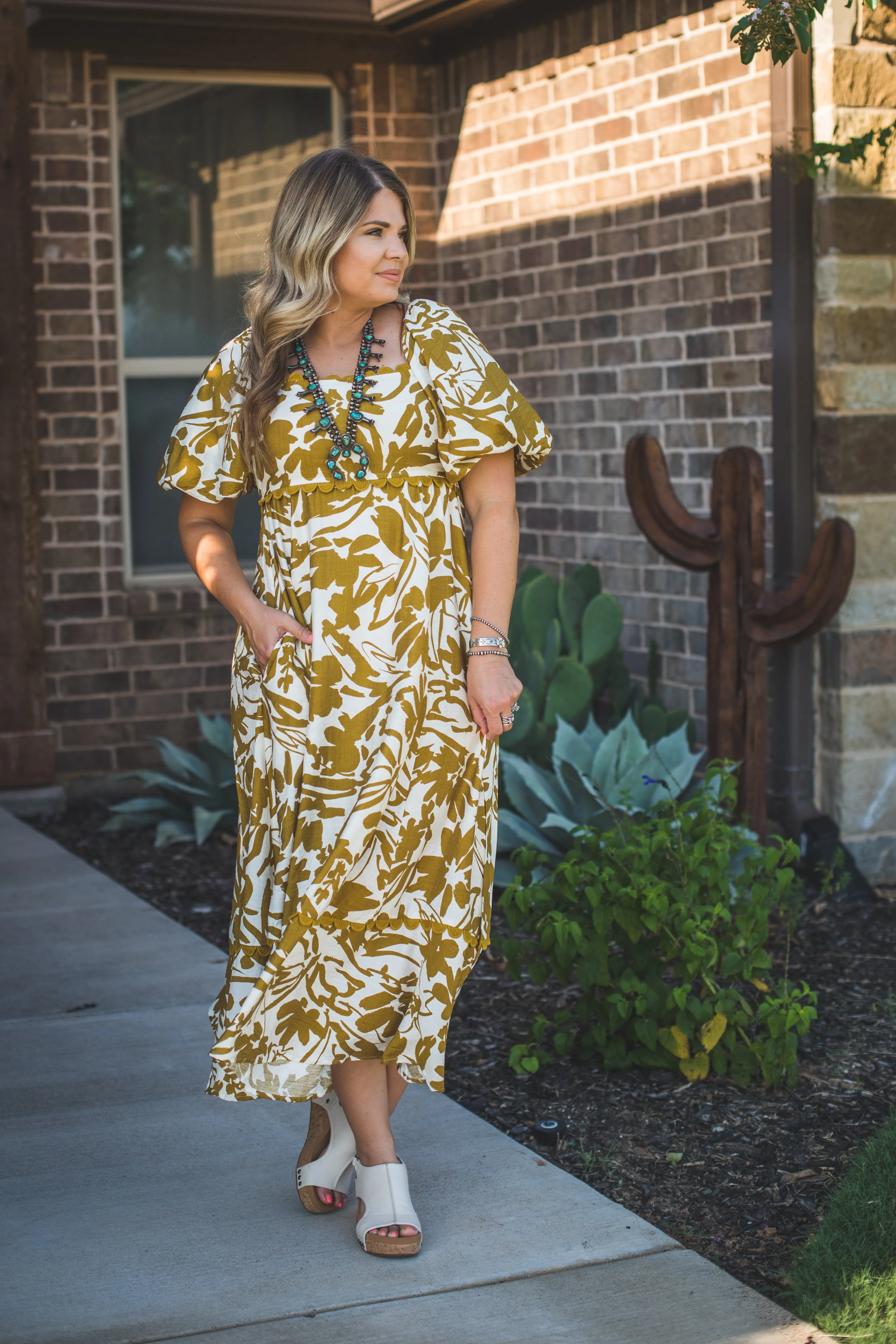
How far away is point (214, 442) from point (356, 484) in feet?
1.06

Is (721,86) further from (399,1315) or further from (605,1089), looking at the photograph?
(399,1315)

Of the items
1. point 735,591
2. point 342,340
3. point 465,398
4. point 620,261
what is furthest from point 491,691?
point 620,261

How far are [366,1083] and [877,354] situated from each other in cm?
347

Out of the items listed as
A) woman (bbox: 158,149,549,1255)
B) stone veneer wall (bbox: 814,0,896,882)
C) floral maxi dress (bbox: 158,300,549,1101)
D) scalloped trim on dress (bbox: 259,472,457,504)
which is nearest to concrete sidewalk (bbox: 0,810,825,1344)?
woman (bbox: 158,149,549,1255)

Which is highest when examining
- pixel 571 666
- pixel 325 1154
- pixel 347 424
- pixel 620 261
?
pixel 620 261

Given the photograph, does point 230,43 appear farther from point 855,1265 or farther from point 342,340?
point 855,1265

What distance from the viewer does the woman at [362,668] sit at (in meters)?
2.85

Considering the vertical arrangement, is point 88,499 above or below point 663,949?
above

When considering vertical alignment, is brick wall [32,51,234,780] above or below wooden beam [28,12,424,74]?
below

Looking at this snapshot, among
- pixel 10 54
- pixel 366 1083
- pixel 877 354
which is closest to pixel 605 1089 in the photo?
pixel 366 1083

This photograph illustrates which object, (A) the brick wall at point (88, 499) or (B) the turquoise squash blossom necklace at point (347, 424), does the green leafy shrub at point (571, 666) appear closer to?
(A) the brick wall at point (88, 499)

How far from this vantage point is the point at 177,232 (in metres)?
7.34

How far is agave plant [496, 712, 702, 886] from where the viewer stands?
5035 millimetres

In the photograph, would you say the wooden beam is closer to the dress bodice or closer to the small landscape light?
the dress bodice
